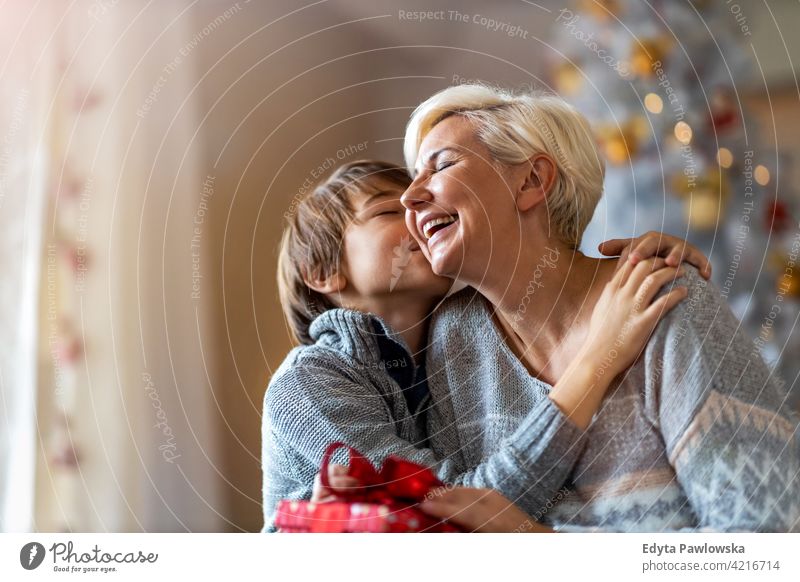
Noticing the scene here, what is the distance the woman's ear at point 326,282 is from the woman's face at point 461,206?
0.07 metres

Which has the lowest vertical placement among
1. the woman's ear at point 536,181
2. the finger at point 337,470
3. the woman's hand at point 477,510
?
the woman's hand at point 477,510

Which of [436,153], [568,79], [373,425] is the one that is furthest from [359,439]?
[568,79]

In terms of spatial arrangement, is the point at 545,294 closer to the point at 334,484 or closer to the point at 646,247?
the point at 646,247

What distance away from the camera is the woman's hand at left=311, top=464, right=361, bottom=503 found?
628mm

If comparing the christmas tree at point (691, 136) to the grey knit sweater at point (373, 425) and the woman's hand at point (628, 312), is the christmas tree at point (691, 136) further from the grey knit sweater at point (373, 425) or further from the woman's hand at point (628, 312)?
the grey knit sweater at point (373, 425)

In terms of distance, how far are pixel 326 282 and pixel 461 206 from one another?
0.42ft

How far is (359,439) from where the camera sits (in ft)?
→ 2.09

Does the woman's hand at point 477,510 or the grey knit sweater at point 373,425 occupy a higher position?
the grey knit sweater at point 373,425

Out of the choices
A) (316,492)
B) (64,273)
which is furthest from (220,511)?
(64,273)

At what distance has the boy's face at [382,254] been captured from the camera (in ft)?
2.19

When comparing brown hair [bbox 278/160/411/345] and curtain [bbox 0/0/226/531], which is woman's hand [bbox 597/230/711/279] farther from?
curtain [bbox 0/0/226/531]

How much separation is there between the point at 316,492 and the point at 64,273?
306 mm

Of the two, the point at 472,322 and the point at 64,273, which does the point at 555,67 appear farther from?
the point at 64,273

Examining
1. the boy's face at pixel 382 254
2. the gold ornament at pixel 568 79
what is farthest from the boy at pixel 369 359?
the gold ornament at pixel 568 79
